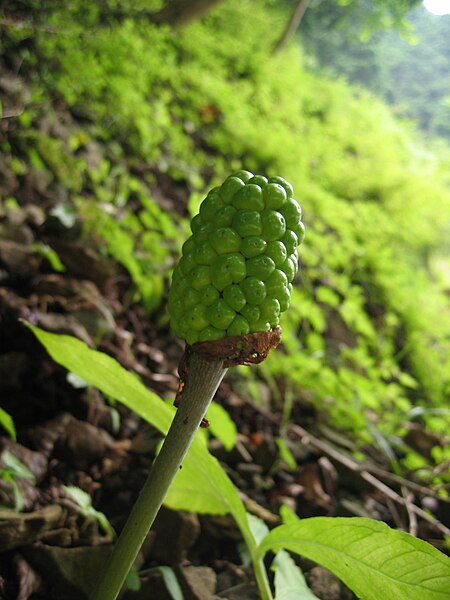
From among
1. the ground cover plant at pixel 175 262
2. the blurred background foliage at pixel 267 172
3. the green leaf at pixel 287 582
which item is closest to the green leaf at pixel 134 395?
the green leaf at pixel 287 582

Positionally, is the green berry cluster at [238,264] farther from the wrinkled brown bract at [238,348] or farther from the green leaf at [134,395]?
the green leaf at [134,395]

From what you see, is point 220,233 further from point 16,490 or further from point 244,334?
point 16,490

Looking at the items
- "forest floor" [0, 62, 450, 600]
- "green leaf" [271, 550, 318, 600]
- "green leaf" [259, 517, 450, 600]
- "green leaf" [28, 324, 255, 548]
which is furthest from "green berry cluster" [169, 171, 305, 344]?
"forest floor" [0, 62, 450, 600]

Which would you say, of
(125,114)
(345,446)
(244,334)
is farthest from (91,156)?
(244,334)

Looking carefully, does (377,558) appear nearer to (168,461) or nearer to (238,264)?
(168,461)

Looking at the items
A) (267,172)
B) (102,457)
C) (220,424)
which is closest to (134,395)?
(220,424)
